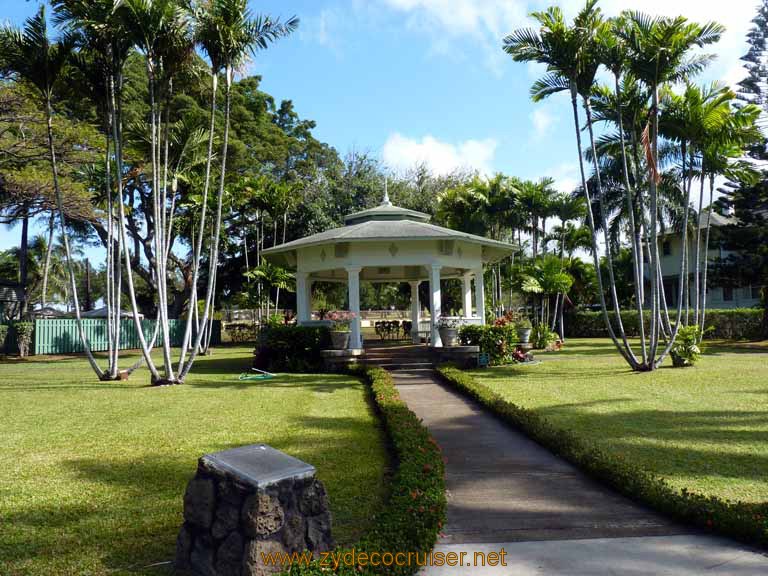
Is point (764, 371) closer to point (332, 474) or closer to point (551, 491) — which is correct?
point (551, 491)

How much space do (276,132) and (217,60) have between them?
81.6 ft

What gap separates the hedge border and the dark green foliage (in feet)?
28.1

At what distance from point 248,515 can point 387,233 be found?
519 inches

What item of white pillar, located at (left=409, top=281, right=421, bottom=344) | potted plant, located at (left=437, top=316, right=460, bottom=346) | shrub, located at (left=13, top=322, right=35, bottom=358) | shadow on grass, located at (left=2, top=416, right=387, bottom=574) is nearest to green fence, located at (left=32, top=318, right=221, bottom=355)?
shrub, located at (left=13, top=322, right=35, bottom=358)

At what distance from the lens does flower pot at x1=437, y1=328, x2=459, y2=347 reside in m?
15.4

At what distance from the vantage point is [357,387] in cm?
1245

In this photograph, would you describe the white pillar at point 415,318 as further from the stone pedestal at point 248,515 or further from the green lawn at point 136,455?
the stone pedestal at point 248,515

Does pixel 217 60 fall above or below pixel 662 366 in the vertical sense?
above

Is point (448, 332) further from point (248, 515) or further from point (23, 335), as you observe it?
point (23, 335)

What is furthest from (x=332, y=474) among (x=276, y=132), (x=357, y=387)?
(x=276, y=132)

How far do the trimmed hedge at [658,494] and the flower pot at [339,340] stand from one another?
817cm

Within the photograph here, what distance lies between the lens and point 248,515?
10.8 feet

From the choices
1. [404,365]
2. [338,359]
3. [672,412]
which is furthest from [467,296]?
[672,412]

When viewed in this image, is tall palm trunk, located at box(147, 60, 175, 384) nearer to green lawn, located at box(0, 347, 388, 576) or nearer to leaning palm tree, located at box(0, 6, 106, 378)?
green lawn, located at box(0, 347, 388, 576)
